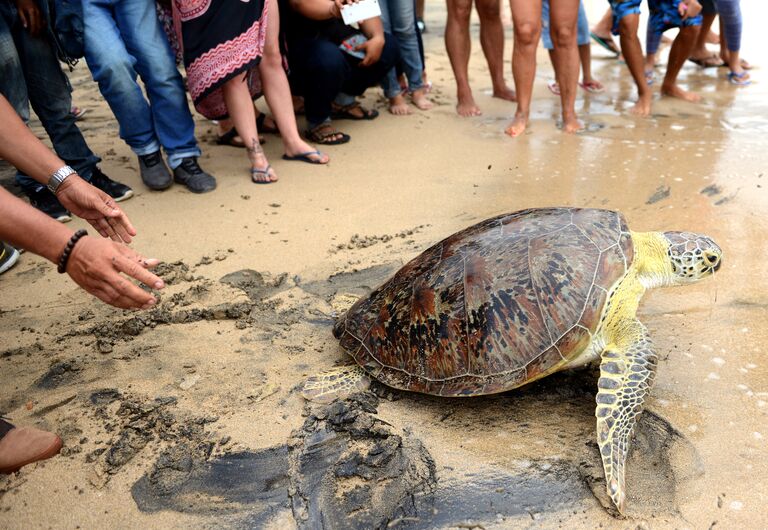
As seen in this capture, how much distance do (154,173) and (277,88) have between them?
0.86 meters

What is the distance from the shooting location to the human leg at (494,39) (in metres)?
4.30

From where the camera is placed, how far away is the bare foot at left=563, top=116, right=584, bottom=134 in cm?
375

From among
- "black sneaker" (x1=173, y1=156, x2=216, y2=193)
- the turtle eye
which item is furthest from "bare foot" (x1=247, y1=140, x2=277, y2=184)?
the turtle eye

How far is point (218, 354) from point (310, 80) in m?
2.22

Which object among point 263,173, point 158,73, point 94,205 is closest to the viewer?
point 94,205

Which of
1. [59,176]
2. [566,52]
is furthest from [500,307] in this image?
[566,52]

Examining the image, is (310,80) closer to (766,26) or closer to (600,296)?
(600,296)

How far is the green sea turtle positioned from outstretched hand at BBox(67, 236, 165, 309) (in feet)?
2.02

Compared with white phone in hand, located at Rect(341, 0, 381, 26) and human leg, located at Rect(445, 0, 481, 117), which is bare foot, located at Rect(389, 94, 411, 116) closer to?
human leg, located at Rect(445, 0, 481, 117)

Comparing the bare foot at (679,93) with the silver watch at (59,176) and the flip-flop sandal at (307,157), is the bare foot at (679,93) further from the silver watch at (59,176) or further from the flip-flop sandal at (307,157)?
the silver watch at (59,176)

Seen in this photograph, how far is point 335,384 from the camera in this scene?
5.78 ft

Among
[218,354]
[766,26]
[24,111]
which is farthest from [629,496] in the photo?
[766,26]

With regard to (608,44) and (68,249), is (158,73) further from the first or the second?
(608,44)

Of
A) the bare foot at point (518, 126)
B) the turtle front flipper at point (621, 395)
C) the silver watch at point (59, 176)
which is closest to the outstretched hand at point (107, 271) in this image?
the silver watch at point (59, 176)
